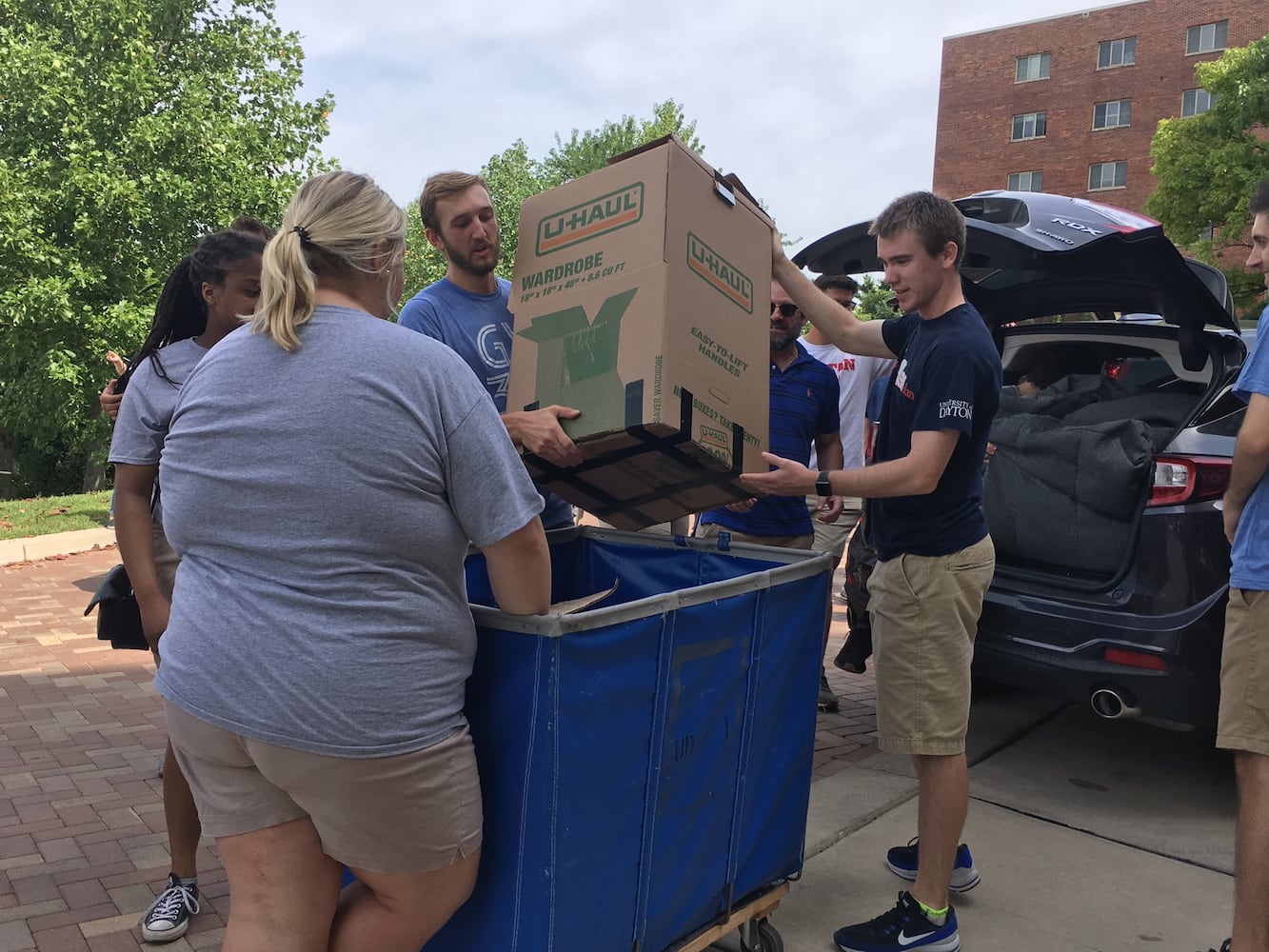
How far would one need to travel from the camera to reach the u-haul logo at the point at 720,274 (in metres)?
2.48

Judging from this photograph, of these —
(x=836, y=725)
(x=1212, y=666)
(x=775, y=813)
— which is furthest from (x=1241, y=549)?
(x=836, y=725)

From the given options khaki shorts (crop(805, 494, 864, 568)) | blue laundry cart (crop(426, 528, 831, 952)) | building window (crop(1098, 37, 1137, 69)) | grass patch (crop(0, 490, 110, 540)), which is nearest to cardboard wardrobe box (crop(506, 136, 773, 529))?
blue laundry cart (crop(426, 528, 831, 952))

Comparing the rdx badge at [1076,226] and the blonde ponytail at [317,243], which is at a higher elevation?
the rdx badge at [1076,226]

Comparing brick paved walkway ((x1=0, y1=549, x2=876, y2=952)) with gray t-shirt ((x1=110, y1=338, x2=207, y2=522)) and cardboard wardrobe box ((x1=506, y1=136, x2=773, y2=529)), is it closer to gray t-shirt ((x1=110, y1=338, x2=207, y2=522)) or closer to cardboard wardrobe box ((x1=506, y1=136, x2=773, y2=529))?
gray t-shirt ((x1=110, y1=338, x2=207, y2=522))

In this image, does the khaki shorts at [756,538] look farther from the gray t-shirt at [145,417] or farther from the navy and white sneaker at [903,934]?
the gray t-shirt at [145,417]

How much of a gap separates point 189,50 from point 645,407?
60.7ft

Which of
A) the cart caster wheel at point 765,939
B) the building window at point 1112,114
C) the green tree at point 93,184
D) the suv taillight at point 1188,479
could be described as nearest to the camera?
the cart caster wheel at point 765,939

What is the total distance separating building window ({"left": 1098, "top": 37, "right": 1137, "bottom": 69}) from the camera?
124ft

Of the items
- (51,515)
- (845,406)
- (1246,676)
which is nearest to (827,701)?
(845,406)

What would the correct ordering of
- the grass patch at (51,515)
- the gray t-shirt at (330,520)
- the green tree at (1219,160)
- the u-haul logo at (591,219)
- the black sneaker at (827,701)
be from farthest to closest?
1. the green tree at (1219,160)
2. the grass patch at (51,515)
3. the black sneaker at (827,701)
4. the u-haul logo at (591,219)
5. the gray t-shirt at (330,520)

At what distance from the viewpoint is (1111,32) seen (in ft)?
126

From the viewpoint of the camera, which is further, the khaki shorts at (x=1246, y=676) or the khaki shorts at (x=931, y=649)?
the khaki shorts at (x=931, y=649)

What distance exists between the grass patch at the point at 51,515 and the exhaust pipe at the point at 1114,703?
9.01 m

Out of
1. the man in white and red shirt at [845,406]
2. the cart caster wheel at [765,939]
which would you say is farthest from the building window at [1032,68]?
the cart caster wheel at [765,939]
